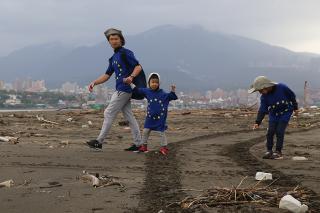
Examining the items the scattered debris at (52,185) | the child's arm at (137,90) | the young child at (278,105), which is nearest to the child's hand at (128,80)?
the child's arm at (137,90)

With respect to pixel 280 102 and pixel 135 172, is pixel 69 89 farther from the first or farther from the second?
pixel 135 172

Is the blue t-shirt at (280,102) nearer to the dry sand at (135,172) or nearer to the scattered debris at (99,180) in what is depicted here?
the dry sand at (135,172)

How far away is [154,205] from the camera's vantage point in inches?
147

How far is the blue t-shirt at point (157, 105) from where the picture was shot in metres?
7.52

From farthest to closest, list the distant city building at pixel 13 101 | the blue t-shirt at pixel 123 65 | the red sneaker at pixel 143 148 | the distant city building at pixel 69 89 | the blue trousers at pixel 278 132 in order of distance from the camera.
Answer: the distant city building at pixel 69 89 → the distant city building at pixel 13 101 → the blue t-shirt at pixel 123 65 → the red sneaker at pixel 143 148 → the blue trousers at pixel 278 132

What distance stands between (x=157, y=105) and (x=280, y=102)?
181 cm

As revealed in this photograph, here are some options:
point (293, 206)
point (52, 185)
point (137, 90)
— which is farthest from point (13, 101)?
point (293, 206)

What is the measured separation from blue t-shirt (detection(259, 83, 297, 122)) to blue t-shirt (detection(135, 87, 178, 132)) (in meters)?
1.43

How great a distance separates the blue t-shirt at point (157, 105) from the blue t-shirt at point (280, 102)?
1.43 metres

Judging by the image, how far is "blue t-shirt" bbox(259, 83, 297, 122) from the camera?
7293 mm

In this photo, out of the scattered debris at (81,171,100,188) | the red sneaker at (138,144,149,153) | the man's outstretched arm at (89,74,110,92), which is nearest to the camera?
the scattered debris at (81,171,100,188)

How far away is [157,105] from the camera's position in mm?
7512

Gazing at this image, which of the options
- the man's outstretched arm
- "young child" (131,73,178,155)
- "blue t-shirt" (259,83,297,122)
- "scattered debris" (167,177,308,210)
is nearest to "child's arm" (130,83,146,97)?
"young child" (131,73,178,155)

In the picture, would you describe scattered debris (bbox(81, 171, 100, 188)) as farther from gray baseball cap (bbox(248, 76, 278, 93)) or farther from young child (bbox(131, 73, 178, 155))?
gray baseball cap (bbox(248, 76, 278, 93))
